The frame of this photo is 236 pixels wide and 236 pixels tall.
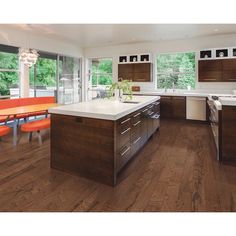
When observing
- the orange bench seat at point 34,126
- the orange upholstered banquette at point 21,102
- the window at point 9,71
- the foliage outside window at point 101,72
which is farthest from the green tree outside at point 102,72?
the orange bench seat at point 34,126

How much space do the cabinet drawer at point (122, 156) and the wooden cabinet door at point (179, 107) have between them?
13.1ft

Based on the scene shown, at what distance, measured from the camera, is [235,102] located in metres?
2.85

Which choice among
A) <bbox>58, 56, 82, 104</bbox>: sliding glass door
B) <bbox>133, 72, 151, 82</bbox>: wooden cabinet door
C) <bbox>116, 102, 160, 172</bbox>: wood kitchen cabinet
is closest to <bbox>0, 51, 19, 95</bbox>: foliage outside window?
<bbox>58, 56, 82, 104</bbox>: sliding glass door

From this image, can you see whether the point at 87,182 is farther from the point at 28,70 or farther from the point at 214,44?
the point at 214,44

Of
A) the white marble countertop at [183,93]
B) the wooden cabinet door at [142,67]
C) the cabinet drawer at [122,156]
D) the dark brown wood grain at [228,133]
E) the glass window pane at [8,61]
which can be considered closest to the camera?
the cabinet drawer at [122,156]

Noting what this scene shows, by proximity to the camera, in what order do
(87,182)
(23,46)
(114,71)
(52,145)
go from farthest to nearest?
(114,71)
(23,46)
(52,145)
(87,182)

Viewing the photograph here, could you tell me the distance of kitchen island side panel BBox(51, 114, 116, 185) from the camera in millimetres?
2348

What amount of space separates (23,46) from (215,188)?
614 cm

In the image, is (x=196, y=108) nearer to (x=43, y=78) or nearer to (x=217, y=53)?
(x=217, y=53)

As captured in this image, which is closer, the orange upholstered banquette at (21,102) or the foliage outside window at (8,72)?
the orange upholstered banquette at (21,102)

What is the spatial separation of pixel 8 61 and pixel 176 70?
5.34 meters

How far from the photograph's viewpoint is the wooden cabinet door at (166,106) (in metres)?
6.52

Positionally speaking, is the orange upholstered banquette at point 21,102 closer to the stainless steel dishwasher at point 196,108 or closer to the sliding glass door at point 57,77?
the sliding glass door at point 57,77
